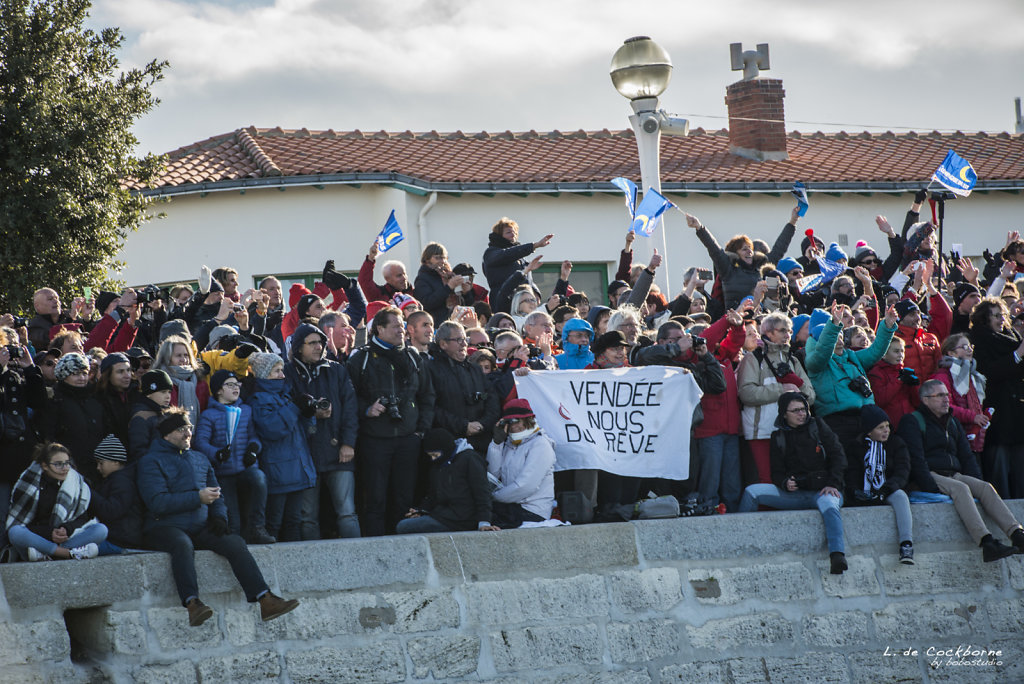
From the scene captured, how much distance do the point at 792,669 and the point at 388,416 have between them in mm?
3389

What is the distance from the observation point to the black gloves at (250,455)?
795cm

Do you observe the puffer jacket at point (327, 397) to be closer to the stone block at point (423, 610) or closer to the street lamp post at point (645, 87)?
the stone block at point (423, 610)

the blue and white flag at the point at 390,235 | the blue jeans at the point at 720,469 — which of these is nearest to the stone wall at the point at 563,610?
the blue jeans at the point at 720,469

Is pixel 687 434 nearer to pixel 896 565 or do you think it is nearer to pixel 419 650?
pixel 896 565

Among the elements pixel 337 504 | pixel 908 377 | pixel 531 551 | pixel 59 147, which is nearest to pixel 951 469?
pixel 908 377

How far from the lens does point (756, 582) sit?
887cm

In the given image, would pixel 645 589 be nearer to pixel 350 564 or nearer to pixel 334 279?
pixel 350 564

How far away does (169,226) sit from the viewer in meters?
17.6

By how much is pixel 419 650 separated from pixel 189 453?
1.91m

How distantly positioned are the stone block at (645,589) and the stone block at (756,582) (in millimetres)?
160

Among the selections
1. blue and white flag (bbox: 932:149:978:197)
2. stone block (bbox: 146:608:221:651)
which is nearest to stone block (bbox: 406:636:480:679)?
stone block (bbox: 146:608:221:651)

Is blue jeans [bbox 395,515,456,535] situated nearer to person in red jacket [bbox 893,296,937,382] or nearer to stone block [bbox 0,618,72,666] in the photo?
stone block [bbox 0,618,72,666]

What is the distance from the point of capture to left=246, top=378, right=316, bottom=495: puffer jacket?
8094 millimetres

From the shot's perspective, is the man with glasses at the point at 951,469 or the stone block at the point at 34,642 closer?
the stone block at the point at 34,642
